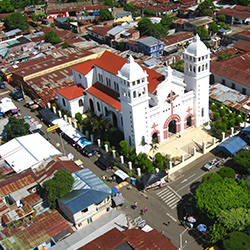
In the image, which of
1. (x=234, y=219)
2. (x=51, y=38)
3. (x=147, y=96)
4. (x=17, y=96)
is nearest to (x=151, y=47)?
(x=51, y=38)

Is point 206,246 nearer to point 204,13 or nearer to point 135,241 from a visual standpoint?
point 135,241

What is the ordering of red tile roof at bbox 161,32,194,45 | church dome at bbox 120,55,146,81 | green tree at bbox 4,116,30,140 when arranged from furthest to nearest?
red tile roof at bbox 161,32,194,45 → green tree at bbox 4,116,30,140 → church dome at bbox 120,55,146,81

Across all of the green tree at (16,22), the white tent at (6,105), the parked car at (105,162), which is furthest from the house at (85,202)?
the green tree at (16,22)

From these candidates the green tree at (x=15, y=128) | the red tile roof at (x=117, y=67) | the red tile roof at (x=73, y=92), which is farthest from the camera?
the red tile roof at (x=73, y=92)

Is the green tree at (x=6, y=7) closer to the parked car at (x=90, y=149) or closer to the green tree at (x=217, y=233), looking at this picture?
the parked car at (x=90, y=149)

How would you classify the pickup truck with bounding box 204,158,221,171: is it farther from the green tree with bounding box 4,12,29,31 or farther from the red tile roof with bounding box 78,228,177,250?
the green tree with bounding box 4,12,29,31

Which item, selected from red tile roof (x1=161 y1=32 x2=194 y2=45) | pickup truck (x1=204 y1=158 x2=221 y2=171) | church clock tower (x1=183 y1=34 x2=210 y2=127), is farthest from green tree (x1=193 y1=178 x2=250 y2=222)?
red tile roof (x1=161 y1=32 x2=194 y2=45)

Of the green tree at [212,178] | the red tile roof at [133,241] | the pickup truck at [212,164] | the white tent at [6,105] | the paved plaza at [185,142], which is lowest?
the pickup truck at [212,164]
